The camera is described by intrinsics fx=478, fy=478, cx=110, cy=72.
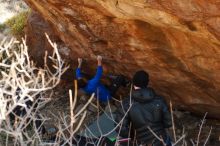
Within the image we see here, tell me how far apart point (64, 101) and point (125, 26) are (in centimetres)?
332

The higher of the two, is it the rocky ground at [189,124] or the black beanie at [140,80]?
the black beanie at [140,80]

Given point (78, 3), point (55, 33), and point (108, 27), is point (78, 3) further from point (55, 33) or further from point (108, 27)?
point (55, 33)

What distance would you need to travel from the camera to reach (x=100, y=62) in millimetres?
7750

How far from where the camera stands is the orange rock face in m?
5.31

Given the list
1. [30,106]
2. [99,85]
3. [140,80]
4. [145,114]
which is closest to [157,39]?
[140,80]

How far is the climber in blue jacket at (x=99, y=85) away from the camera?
7.70 m

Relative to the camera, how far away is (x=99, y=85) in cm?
788

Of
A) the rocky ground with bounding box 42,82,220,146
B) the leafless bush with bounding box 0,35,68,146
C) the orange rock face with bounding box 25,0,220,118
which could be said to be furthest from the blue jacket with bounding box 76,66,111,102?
the leafless bush with bounding box 0,35,68,146

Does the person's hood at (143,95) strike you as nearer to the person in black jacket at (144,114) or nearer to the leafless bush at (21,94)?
the person in black jacket at (144,114)

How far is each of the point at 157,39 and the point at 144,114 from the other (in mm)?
1507

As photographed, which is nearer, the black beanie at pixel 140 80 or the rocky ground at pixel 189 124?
the black beanie at pixel 140 80

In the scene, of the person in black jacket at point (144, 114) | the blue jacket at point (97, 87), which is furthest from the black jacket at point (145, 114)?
the blue jacket at point (97, 87)

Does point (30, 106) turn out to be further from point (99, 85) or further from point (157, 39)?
point (99, 85)

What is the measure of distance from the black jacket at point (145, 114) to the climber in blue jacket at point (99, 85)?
2125 millimetres
